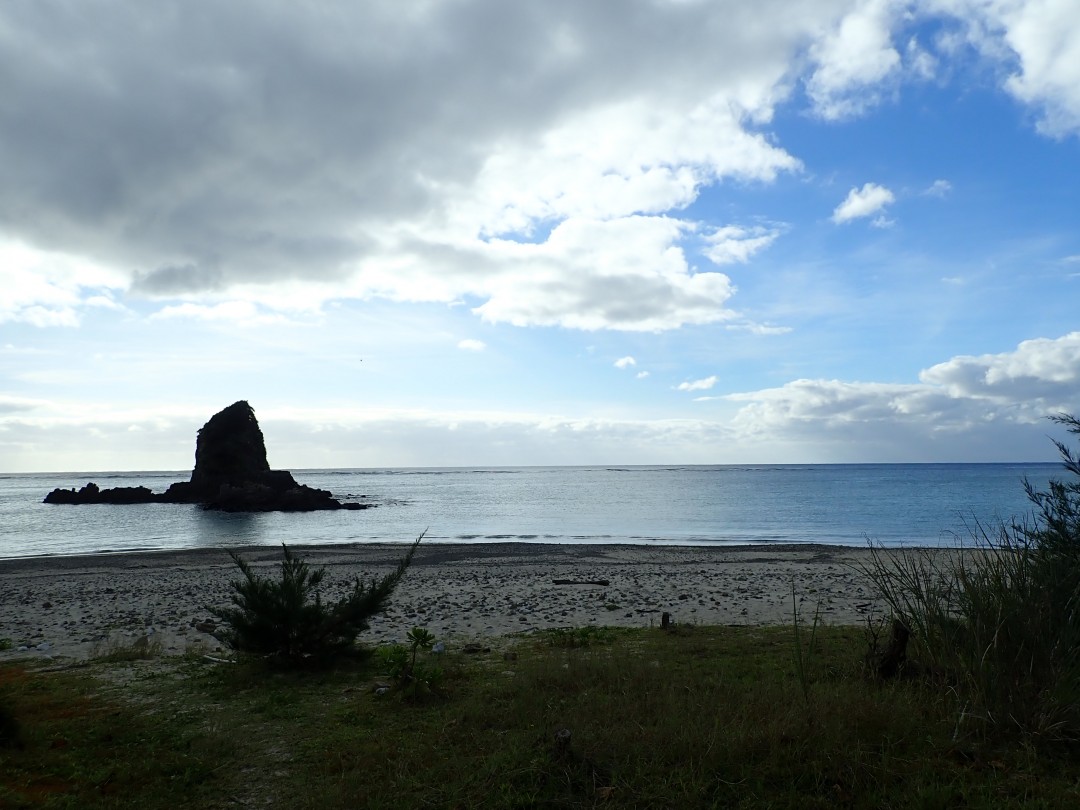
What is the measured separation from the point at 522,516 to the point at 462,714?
51.6 metres

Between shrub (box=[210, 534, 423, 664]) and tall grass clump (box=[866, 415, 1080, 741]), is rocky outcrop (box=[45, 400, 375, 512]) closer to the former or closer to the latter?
shrub (box=[210, 534, 423, 664])

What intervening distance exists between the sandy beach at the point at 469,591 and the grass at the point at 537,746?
438 centimetres

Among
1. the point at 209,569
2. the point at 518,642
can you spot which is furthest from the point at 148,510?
the point at 518,642

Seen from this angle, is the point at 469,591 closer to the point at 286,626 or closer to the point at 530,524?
the point at 286,626

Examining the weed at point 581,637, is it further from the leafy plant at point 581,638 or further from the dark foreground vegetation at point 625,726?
the dark foreground vegetation at point 625,726

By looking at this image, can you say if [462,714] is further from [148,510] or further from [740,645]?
[148,510]

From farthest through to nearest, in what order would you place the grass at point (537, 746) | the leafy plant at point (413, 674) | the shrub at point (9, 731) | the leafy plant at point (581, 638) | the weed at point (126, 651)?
the leafy plant at point (581, 638), the weed at point (126, 651), the leafy plant at point (413, 674), the shrub at point (9, 731), the grass at point (537, 746)

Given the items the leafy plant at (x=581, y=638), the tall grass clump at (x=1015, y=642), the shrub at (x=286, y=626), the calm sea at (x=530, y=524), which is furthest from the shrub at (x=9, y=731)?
the calm sea at (x=530, y=524)

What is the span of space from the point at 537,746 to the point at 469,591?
12645 mm

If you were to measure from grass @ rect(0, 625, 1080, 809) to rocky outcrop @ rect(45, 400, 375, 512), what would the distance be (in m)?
69.1

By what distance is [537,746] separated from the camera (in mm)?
5582

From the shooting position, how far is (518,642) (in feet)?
36.1

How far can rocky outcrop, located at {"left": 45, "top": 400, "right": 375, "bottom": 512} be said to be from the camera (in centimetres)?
7806

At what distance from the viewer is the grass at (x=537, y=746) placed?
5023 mm
